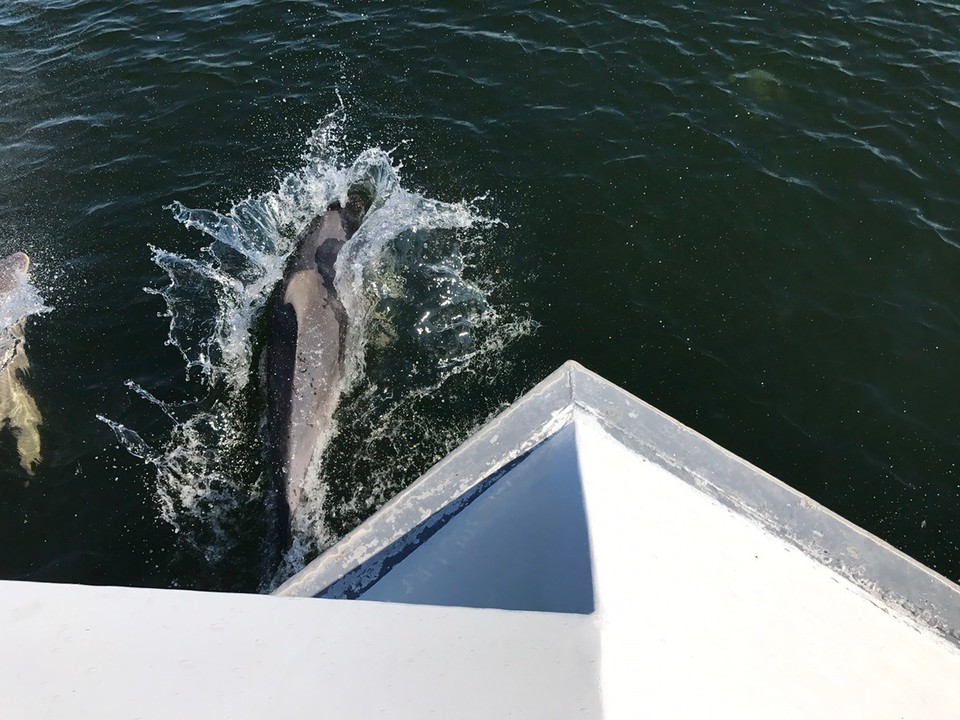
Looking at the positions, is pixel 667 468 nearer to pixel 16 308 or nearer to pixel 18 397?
pixel 18 397

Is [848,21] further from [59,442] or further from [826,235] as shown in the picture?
[59,442]

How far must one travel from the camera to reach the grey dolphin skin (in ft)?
24.6

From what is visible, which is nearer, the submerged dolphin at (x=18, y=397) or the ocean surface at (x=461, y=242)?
the ocean surface at (x=461, y=242)

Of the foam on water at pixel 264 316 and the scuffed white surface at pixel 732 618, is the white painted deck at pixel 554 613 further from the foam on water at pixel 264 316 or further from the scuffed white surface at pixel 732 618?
the foam on water at pixel 264 316

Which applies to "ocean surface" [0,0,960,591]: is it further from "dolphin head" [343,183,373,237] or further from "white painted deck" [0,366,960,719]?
"white painted deck" [0,366,960,719]

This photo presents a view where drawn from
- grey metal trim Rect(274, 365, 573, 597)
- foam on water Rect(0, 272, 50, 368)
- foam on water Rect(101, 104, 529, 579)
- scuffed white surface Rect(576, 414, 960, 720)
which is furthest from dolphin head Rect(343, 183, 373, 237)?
scuffed white surface Rect(576, 414, 960, 720)

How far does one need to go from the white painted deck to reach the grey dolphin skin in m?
3.61

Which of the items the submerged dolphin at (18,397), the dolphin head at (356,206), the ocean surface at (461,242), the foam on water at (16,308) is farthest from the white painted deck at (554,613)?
the foam on water at (16,308)

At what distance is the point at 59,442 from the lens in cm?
815

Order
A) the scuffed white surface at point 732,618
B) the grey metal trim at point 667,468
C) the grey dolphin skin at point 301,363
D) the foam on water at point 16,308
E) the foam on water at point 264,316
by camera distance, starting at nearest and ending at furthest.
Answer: the scuffed white surface at point 732,618, the grey metal trim at point 667,468, the grey dolphin skin at point 301,363, the foam on water at point 264,316, the foam on water at point 16,308

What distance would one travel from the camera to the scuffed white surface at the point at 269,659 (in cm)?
214

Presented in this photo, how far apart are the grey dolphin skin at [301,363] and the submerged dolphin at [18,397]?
2.45 m

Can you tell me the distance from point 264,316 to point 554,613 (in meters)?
7.14

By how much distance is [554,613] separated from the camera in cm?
273
